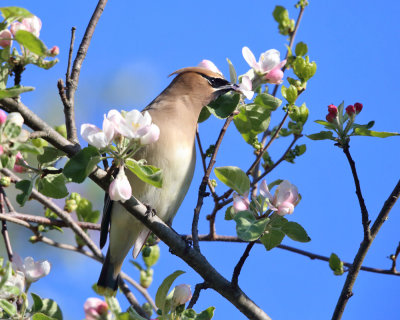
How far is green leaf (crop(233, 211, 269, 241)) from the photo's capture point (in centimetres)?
222

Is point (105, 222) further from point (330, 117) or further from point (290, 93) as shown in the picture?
point (330, 117)

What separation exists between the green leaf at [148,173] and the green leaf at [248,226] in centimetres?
35

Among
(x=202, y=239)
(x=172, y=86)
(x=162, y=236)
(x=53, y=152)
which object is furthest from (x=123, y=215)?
(x=53, y=152)

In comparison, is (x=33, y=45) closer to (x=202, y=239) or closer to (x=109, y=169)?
(x=109, y=169)

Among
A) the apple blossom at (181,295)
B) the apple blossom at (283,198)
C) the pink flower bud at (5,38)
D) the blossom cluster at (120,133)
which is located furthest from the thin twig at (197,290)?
the pink flower bud at (5,38)

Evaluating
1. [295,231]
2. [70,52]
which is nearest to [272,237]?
[295,231]

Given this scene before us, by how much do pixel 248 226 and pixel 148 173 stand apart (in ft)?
1.44

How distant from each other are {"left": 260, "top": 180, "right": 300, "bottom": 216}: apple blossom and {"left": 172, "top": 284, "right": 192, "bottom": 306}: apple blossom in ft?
1.58

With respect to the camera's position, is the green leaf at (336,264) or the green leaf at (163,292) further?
the green leaf at (336,264)

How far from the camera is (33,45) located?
202 centimetres

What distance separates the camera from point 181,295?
8.06 feet

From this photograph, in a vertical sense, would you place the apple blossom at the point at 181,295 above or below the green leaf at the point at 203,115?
below

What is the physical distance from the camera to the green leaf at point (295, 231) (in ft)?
7.82

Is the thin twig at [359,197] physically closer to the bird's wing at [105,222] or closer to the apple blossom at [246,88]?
the apple blossom at [246,88]
